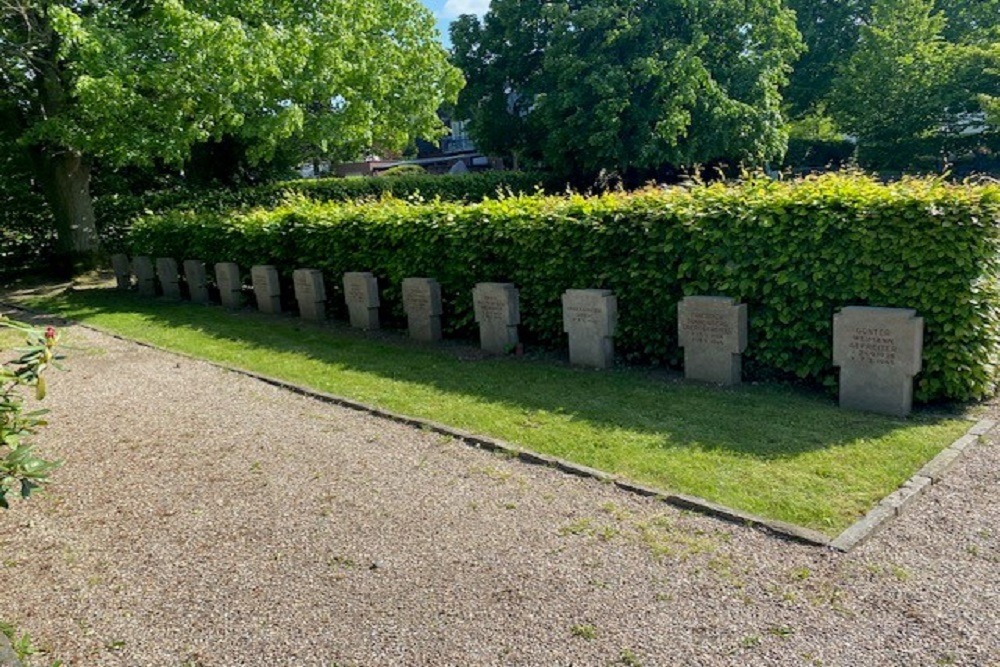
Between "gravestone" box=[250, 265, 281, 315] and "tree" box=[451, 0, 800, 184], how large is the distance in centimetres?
1402

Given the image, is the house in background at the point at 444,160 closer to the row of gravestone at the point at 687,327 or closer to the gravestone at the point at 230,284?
the gravestone at the point at 230,284

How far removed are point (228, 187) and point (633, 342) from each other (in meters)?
18.2

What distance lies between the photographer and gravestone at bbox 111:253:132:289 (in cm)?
1622

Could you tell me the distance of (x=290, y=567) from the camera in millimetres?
3916

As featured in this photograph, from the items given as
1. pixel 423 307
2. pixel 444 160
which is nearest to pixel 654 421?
pixel 423 307

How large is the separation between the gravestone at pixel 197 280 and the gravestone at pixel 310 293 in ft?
11.4

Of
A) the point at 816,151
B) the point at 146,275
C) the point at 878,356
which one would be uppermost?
the point at 816,151

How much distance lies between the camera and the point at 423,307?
9.45m

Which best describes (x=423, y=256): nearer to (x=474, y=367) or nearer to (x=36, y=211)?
(x=474, y=367)

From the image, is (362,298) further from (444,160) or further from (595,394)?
(444,160)

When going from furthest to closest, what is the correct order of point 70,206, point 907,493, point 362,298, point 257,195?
point 257,195 → point 70,206 → point 362,298 → point 907,493

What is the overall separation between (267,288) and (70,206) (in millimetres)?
8299

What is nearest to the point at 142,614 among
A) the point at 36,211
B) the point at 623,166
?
the point at 36,211

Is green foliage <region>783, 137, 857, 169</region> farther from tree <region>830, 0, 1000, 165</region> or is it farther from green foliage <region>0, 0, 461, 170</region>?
green foliage <region>0, 0, 461, 170</region>
